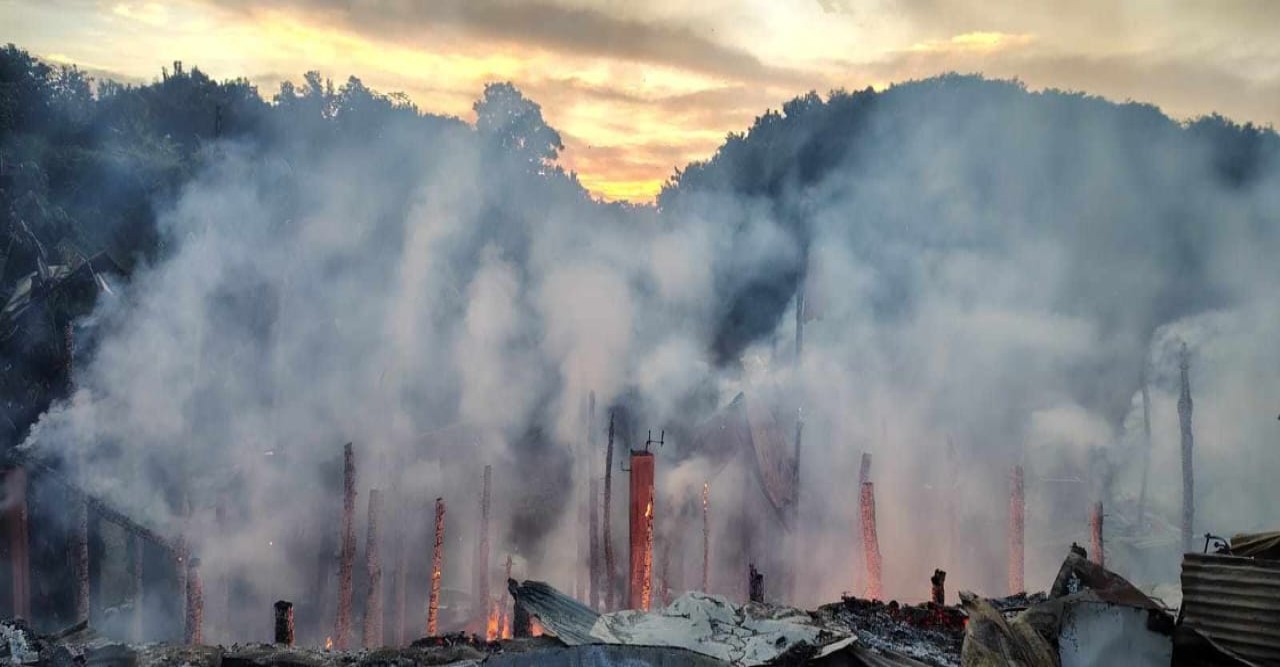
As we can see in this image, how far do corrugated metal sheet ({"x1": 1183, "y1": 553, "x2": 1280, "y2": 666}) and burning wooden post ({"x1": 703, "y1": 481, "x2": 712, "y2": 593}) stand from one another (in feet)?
81.8

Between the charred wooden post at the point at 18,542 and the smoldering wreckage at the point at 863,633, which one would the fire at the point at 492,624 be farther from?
the smoldering wreckage at the point at 863,633

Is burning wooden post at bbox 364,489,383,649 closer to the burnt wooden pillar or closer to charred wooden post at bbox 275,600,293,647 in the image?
the burnt wooden pillar

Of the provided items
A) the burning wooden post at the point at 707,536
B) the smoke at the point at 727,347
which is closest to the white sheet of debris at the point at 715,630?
the burning wooden post at the point at 707,536

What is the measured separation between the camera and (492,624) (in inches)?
1167

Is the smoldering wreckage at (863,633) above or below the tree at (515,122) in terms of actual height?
below

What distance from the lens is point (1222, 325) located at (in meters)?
36.8

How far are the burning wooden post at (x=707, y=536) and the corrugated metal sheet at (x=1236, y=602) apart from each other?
24932 mm

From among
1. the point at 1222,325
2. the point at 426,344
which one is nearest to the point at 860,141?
the point at 1222,325

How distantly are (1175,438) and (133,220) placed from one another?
4491 centimetres

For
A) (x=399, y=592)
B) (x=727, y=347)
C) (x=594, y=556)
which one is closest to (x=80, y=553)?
(x=399, y=592)

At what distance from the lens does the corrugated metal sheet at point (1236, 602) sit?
21.8ft

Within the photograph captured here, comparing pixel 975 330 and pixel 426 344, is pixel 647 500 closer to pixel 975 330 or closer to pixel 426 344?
pixel 426 344

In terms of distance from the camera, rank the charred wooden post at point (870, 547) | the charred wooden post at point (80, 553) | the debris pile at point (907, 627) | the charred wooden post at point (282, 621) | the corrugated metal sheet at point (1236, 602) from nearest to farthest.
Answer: the corrugated metal sheet at point (1236, 602) < the debris pile at point (907, 627) < the charred wooden post at point (282, 621) < the charred wooden post at point (80, 553) < the charred wooden post at point (870, 547)

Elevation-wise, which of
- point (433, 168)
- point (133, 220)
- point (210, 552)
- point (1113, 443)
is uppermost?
point (433, 168)
